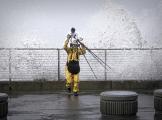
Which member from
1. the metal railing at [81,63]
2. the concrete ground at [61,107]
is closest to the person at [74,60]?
the concrete ground at [61,107]

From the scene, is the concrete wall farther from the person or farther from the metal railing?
the person

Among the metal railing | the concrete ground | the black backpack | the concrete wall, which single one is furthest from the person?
the metal railing

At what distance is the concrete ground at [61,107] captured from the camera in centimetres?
1134

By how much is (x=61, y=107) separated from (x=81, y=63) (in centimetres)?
708

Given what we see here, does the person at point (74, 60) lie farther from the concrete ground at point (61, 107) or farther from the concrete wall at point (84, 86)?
the concrete wall at point (84, 86)

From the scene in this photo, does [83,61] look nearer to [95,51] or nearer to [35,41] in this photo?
[95,51]

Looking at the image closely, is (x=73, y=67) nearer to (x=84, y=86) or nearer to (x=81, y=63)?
(x=84, y=86)

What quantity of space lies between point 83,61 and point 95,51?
2.03ft

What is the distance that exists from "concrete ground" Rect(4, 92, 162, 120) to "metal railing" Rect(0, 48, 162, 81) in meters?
3.01

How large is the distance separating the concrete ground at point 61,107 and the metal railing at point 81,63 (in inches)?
119

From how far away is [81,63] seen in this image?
2016 cm

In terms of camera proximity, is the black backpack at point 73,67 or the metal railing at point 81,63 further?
the metal railing at point 81,63

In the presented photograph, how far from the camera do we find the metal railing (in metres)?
19.7

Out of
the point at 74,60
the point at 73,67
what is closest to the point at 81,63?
the point at 74,60
